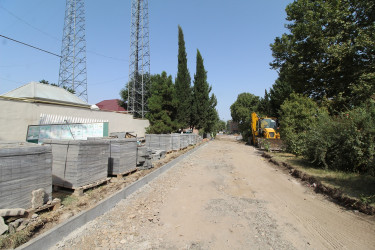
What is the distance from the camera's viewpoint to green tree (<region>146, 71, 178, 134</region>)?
1966 cm

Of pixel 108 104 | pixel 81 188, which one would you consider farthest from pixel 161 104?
pixel 108 104

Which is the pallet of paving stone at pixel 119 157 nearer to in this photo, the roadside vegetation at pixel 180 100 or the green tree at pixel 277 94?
the roadside vegetation at pixel 180 100

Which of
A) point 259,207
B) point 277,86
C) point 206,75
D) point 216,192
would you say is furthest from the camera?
point 206,75

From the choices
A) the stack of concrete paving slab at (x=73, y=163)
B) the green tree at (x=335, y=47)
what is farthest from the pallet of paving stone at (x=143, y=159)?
the green tree at (x=335, y=47)

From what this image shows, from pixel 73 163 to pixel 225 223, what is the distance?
3587mm

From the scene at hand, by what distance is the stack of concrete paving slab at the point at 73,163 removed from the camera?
4.70 m

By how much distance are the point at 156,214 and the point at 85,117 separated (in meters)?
11.8

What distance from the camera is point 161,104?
20000 millimetres

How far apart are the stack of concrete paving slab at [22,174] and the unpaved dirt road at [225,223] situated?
3.51ft

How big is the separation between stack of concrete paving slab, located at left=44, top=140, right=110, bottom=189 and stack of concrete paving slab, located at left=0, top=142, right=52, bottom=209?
842mm

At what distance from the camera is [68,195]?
4.64 m

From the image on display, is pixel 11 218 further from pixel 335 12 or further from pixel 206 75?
pixel 206 75

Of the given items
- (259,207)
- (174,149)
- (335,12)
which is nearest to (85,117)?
(174,149)

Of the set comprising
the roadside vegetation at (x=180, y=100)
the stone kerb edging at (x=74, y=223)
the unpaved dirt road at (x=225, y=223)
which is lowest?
the unpaved dirt road at (x=225, y=223)
